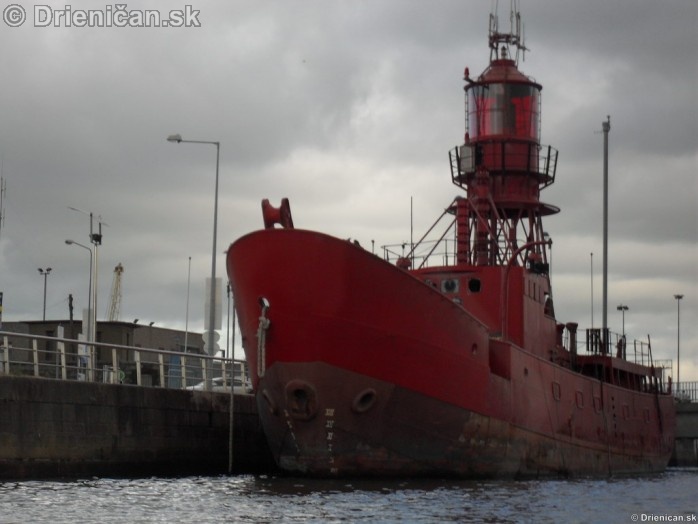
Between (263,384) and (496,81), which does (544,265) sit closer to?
(496,81)

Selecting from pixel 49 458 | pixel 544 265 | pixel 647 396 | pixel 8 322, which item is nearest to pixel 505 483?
pixel 544 265

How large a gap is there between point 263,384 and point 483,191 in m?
12.8

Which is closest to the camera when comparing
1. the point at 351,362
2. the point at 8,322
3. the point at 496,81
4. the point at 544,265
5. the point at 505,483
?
the point at 351,362

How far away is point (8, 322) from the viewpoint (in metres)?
83.6

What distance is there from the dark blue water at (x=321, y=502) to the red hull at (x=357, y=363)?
2.58ft

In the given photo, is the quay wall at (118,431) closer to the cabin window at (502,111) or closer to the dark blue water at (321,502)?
the dark blue water at (321,502)

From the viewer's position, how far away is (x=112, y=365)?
40.7m

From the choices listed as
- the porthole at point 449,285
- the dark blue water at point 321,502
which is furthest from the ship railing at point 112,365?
the porthole at point 449,285

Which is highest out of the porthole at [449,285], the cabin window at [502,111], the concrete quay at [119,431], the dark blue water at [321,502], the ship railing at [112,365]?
the cabin window at [502,111]

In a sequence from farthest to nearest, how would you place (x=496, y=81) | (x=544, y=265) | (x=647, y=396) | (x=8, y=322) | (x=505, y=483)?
(x=8, y=322)
(x=647, y=396)
(x=496, y=81)
(x=544, y=265)
(x=505, y=483)

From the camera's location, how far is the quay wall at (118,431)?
2848cm

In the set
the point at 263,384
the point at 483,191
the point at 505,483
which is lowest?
the point at 505,483

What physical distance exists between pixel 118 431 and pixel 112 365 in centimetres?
1002

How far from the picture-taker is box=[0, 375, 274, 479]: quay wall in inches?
1121
